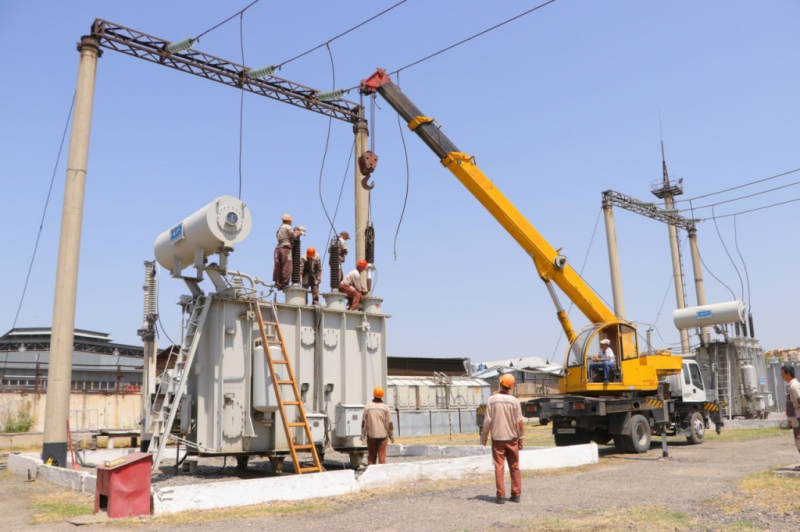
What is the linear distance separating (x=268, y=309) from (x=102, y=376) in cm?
2777

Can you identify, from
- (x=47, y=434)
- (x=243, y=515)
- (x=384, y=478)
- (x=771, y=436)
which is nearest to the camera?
(x=243, y=515)

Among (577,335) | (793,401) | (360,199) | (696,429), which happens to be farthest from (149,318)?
(793,401)

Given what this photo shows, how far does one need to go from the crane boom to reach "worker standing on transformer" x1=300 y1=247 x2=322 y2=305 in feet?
17.0

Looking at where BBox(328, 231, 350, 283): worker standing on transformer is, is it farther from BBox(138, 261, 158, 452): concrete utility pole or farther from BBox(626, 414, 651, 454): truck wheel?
BBox(138, 261, 158, 452): concrete utility pole

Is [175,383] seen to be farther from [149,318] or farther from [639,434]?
[149,318]

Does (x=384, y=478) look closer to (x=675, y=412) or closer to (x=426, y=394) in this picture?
(x=675, y=412)

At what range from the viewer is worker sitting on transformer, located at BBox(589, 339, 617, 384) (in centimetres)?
1692

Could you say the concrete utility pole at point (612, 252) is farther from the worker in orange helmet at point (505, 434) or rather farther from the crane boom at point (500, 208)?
the worker in orange helmet at point (505, 434)

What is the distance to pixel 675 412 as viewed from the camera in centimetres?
1967

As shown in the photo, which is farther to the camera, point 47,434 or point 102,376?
point 102,376

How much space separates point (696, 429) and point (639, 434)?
381 centimetres

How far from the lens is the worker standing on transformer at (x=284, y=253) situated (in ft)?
45.3

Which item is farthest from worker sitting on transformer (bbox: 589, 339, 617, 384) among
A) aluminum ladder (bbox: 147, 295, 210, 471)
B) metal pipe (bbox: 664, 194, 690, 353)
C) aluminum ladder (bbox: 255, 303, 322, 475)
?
metal pipe (bbox: 664, 194, 690, 353)

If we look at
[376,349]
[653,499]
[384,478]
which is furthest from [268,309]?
[653,499]
